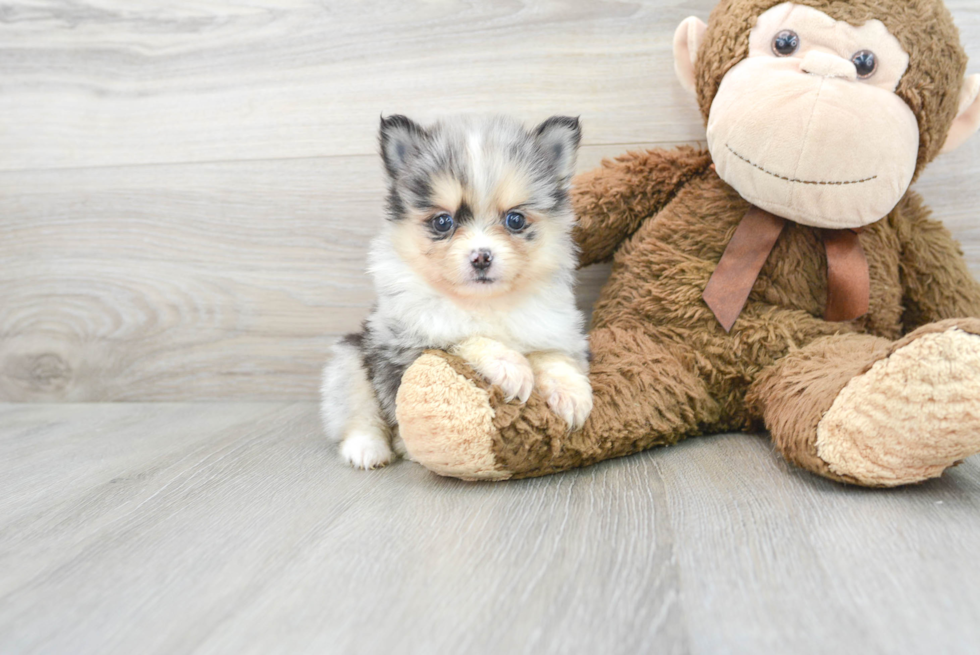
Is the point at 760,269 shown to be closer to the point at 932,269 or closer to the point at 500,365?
the point at 932,269

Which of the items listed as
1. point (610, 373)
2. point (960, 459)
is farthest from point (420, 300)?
point (960, 459)

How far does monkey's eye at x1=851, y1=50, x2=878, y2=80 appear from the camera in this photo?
1.43 metres

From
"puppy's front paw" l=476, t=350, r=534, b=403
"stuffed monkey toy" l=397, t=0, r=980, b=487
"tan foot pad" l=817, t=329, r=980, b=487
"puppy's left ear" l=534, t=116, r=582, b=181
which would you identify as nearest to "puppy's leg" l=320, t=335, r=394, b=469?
"stuffed monkey toy" l=397, t=0, r=980, b=487

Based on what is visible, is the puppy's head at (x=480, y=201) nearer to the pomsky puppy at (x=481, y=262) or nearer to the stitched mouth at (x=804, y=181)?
the pomsky puppy at (x=481, y=262)

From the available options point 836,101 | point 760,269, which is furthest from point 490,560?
point 836,101

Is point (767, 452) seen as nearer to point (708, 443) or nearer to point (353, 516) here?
point (708, 443)

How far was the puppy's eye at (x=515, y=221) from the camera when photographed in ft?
4.69

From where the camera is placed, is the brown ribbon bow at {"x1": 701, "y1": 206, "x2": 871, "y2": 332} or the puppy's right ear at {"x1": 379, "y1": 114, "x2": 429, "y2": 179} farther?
the brown ribbon bow at {"x1": 701, "y1": 206, "x2": 871, "y2": 332}

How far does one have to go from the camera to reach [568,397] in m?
1.40

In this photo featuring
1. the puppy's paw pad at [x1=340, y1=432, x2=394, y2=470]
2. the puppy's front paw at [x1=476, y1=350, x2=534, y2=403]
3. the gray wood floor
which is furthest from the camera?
the puppy's paw pad at [x1=340, y1=432, x2=394, y2=470]

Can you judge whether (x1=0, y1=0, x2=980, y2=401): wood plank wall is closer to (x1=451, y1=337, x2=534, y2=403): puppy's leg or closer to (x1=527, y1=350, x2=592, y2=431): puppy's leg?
(x1=527, y1=350, x2=592, y2=431): puppy's leg

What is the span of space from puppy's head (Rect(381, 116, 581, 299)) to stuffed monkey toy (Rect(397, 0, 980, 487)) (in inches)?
8.4

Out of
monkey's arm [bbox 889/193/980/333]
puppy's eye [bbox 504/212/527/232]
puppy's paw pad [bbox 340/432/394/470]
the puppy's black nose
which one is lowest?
puppy's paw pad [bbox 340/432/394/470]

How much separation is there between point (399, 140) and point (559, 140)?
0.35 metres
